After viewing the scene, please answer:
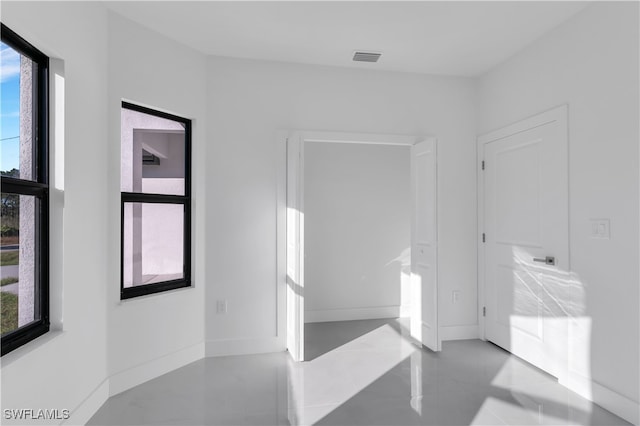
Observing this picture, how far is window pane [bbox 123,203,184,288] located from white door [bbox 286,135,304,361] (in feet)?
3.22

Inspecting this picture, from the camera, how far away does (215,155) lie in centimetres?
358

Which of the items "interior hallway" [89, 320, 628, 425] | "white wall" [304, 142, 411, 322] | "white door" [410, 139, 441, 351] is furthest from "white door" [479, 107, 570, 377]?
"white wall" [304, 142, 411, 322]

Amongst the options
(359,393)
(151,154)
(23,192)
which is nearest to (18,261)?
(23,192)

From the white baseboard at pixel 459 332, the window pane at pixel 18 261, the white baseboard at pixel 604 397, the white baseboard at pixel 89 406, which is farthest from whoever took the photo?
the white baseboard at pixel 459 332

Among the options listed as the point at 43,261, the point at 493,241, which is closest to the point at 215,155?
the point at 43,261

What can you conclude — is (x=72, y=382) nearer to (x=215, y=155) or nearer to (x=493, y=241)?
(x=215, y=155)

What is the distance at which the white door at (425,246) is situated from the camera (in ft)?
11.9

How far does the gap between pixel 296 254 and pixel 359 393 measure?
3.97ft

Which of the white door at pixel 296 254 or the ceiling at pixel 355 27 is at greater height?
the ceiling at pixel 355 27

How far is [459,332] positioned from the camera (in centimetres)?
404

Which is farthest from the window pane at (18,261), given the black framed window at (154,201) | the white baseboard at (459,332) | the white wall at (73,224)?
the white baseboard at (459,332)

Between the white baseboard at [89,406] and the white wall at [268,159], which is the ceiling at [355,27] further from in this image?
the white baseboard at [89,406]

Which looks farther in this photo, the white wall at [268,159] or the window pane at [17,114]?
the white wall at [268,159]

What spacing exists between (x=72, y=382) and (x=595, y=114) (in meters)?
3.81
